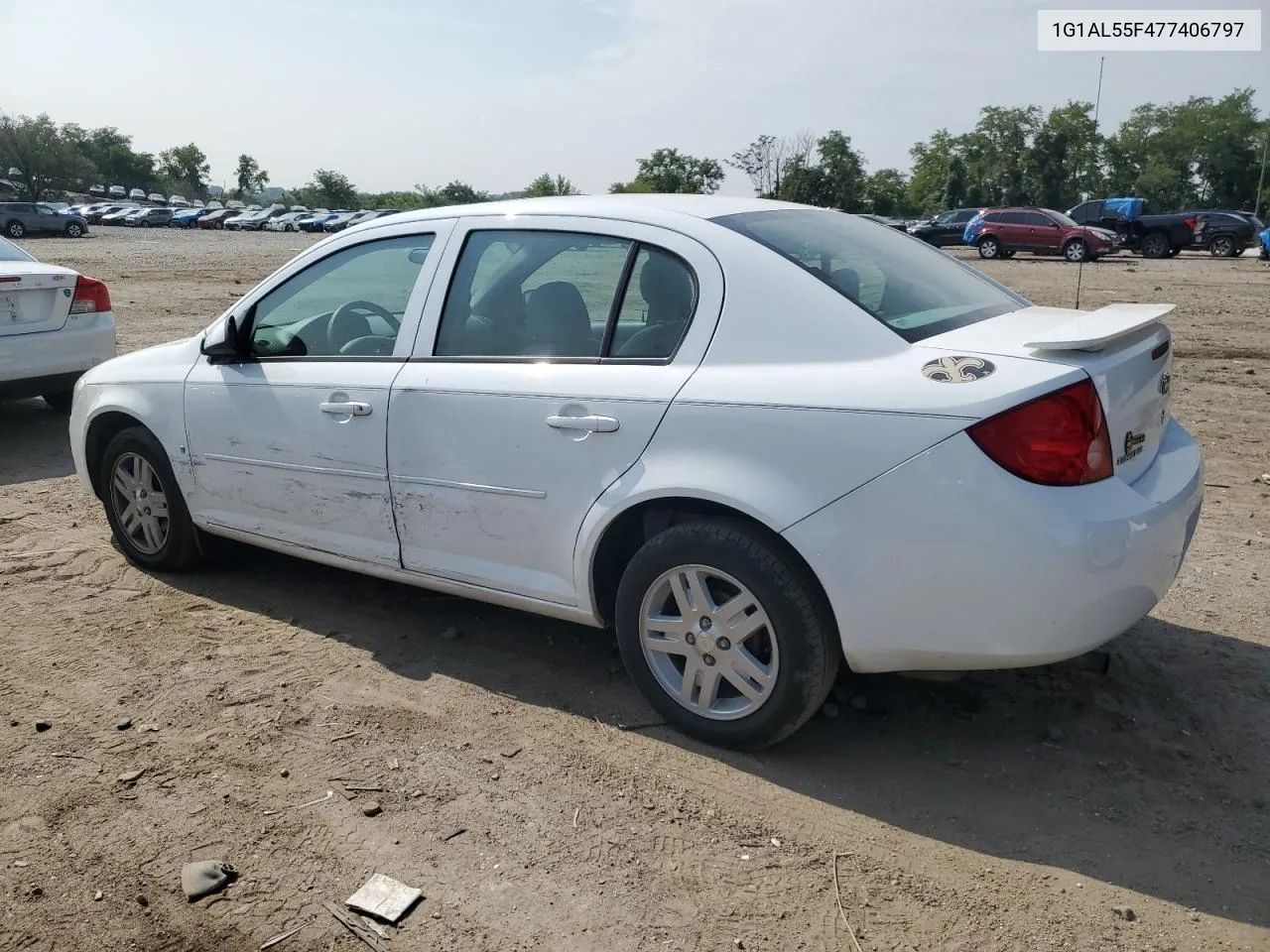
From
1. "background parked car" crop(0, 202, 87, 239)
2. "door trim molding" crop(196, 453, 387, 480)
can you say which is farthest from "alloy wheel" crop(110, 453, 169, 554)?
"background parked car" crop(0, 202, 87, 239)

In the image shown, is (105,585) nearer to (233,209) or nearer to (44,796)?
(44,796)

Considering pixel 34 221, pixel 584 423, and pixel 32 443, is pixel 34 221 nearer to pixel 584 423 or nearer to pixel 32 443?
pixel 32 443

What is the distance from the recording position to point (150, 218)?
68.4 metres

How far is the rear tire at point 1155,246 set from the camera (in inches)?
1236

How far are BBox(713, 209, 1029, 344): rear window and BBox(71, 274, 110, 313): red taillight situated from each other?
6178mm

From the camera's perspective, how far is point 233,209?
245 feet

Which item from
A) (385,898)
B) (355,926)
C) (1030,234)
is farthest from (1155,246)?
(355,926)

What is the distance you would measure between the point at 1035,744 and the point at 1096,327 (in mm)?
1320

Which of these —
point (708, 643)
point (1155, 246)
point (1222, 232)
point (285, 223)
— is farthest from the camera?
point (285, 223)

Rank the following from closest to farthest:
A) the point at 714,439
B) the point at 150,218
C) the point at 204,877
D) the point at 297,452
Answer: the point at 204,877
the point at 714,439
the point at 297,452
the point at 150,218

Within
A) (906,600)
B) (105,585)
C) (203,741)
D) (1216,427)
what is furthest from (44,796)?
(1216,427)

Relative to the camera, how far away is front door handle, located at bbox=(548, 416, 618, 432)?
3.36 meters

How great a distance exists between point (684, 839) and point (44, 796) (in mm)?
1968

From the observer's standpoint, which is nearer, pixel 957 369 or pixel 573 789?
pixel 957 369
